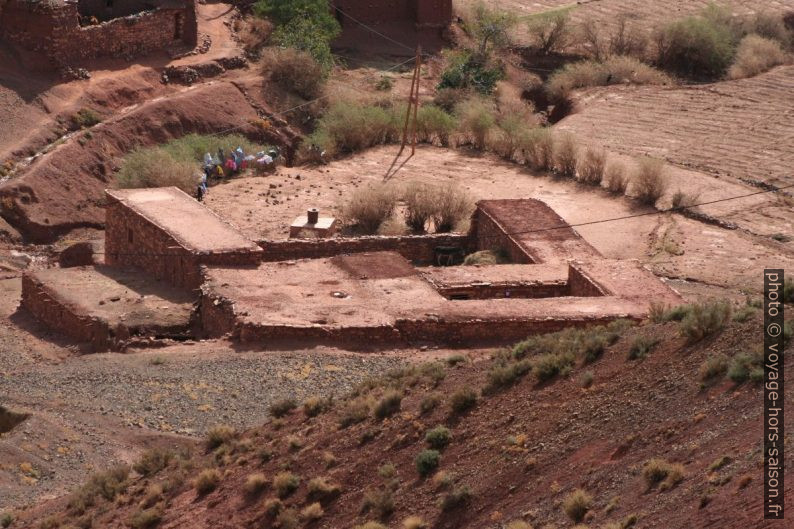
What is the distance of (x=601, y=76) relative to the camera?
43281mm

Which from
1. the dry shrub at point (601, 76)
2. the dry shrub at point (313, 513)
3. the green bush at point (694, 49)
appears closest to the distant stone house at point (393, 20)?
the dry shrub at point (601, 76)

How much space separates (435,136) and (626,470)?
76.1ft

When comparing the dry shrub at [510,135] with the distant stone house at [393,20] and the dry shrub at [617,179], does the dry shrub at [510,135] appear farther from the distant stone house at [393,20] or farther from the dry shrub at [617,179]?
the distant stone house at [393,20]

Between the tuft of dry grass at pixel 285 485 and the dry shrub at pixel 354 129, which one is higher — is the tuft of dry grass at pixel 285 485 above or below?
above

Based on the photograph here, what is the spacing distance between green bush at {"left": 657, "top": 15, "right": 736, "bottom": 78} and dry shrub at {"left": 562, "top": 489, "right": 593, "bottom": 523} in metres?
32.3

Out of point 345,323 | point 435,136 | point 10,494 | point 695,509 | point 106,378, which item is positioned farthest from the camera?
point 435,136

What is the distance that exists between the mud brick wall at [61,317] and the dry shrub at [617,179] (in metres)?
12.5

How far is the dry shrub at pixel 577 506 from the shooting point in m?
14.4

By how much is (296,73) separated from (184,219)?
12346mm

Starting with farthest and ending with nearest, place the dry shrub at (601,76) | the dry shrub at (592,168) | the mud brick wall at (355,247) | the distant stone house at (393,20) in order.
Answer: the distant stone house at (393,20)
the dry shrub at (601,76)
the dry shrub at (592,168)
the mud brick wall at (355,247)

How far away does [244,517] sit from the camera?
55.2 feet

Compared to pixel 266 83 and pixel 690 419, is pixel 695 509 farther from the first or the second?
pixel 266 83

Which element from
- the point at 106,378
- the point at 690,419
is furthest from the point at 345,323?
the point at 690,419

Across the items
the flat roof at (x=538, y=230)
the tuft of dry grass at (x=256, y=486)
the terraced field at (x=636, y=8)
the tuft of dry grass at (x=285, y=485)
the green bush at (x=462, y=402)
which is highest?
the green bush at (x=462, y=402)
